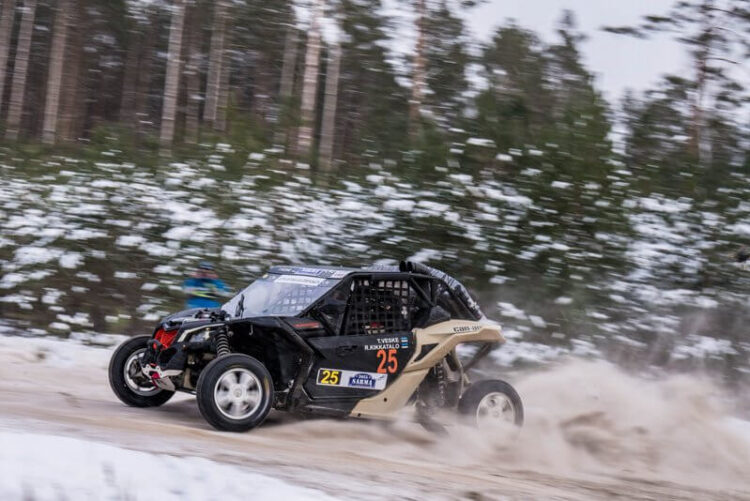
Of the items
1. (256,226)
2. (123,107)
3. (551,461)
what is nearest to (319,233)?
(256,226)

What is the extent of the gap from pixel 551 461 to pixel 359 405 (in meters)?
1.90

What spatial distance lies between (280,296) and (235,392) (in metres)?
1.24

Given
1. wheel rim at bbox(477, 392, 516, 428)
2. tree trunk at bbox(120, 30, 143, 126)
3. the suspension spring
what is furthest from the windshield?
tree trunk at bbox(120, 30, 143, 126)

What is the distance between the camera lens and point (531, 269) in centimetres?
1495

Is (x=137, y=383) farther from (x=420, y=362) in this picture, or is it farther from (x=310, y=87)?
(x=310, y=87)

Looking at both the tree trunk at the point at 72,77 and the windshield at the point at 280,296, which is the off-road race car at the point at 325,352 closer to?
the windshield at the point at 280,296

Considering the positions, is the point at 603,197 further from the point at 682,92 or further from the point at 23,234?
the point at 23,234

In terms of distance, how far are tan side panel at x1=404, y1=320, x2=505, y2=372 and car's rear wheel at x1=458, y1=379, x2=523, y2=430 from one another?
1.55 feet

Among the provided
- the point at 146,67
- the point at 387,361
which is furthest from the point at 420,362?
the point at 146,67

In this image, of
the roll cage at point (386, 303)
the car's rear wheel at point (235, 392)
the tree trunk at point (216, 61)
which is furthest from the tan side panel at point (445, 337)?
the tree trunk at point (216, 61)

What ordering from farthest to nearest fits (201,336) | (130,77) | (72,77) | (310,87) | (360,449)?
(130,77)
(72,77)
(310,87)
(201,336)
(360,449)

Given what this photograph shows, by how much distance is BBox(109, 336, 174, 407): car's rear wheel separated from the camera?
842 cm

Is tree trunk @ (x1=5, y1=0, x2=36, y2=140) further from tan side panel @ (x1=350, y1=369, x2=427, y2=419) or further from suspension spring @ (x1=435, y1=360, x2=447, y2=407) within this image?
tan side panel @ (x1=350, y1=369, x2=427, y2=419)

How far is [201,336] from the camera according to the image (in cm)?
771
